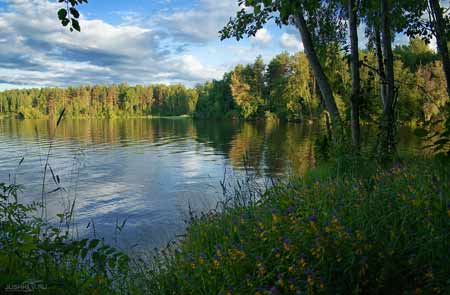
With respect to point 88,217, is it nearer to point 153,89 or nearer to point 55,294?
point 55,294

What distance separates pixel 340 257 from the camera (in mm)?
2883

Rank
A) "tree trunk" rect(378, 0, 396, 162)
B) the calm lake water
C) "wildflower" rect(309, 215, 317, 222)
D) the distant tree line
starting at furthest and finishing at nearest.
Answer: the distant tree line → the calm lake water → "tree trunk" rect(378, 0, 396, 162) → "wildflower" rect(309, 215, 317, 222)

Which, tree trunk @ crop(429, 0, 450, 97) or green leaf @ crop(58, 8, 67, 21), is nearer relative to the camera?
green leaf @ crop(58, 8, 67, 21)

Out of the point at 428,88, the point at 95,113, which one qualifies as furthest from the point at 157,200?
the point at 95,113

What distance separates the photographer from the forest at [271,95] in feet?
37.8

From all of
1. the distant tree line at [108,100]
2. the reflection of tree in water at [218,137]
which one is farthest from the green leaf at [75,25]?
the distant tree line at [108,100]

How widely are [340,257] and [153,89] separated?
173304 mm

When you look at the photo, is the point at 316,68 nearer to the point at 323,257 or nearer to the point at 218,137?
the point at 323,257

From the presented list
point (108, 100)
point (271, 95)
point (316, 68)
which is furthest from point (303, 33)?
point (108, 100)

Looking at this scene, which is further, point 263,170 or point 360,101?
point 263,170

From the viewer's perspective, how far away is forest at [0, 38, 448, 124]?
37.8ft

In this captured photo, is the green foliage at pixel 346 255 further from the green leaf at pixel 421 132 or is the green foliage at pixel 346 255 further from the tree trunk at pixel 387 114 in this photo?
the tree trunk at pixel 387 114

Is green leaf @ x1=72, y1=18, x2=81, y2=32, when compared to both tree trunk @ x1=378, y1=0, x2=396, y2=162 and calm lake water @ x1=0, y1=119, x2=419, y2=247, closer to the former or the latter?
calm lake water @ x1=0, y1=119, x2=419, y2=247

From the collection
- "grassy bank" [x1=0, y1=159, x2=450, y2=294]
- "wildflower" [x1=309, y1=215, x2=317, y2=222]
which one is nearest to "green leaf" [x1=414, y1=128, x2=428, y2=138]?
"grassy bank" [x1=0, y1=159, x2=450, y2=294]
